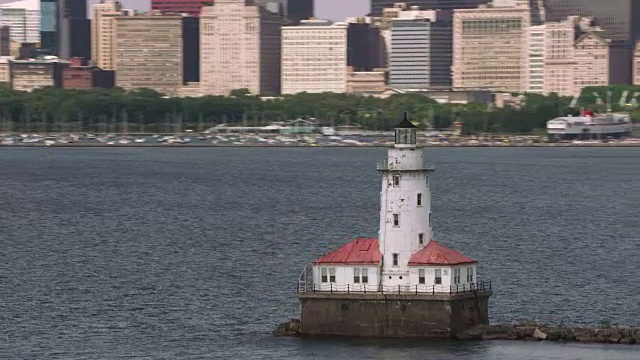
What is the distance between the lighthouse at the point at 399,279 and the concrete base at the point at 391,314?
1.2 inches

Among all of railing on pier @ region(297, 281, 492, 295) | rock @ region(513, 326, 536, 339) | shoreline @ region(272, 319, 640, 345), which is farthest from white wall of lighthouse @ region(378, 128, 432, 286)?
rock @ region(513, 326, 536, 339)

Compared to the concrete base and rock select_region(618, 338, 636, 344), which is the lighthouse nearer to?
the concrete base

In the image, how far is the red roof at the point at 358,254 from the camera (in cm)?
7194

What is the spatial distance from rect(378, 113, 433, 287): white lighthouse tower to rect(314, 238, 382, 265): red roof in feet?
1.02

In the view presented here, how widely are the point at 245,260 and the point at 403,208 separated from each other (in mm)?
29141

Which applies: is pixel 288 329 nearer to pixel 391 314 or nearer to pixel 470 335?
pixel 391 314

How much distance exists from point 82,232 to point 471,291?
5029cm

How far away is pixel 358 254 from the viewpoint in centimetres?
7225

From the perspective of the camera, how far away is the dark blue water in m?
73.8

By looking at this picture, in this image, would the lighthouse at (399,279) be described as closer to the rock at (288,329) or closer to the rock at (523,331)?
the rock at (288,329)

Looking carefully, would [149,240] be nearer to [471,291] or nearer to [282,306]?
[282,306]

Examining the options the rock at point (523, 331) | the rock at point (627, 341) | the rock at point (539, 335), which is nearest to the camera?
the rock at point (627, 341)

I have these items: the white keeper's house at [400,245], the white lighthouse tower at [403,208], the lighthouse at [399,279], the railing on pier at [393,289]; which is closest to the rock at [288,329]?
the lighthouse at [399,279]

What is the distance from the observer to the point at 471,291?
7162 centimetres
